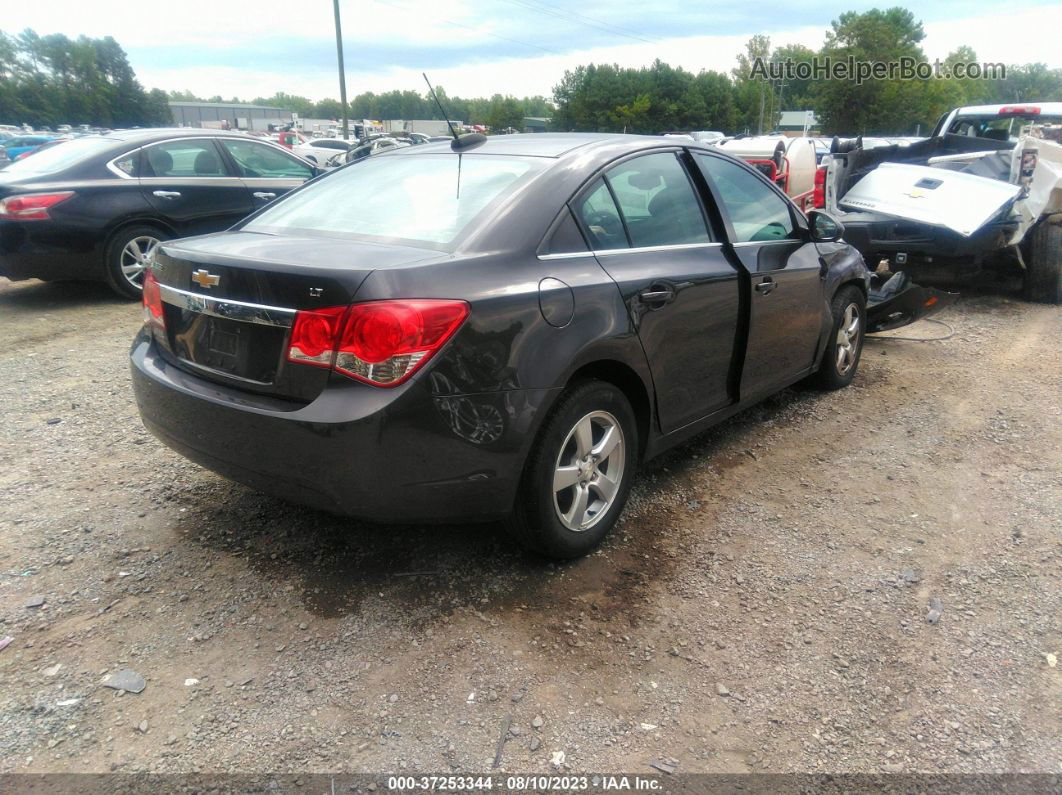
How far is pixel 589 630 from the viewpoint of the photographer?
276cm

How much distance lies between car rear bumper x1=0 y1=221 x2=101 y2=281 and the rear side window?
220 inches

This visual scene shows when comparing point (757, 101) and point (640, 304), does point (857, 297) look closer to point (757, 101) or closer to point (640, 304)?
point (640, 304)

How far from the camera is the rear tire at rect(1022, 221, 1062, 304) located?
7.87m

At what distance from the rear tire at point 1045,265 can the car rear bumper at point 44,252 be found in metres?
8.91

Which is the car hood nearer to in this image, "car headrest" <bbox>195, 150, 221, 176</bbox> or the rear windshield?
the rear windshield

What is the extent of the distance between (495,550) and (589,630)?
2.01ft

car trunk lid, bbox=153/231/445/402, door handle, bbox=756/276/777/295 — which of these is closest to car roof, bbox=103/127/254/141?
car trunk lid, bbox=153/231/445/402

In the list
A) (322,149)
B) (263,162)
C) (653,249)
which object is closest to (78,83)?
(322,149)

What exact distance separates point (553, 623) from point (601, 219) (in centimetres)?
156

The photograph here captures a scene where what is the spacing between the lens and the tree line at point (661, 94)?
216 feet

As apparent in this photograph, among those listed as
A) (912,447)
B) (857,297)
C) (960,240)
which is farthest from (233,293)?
(960,240)

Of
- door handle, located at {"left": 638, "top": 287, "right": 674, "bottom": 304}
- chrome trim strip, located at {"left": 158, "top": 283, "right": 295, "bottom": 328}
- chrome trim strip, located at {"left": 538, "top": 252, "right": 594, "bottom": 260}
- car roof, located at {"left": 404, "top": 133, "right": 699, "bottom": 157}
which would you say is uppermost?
car roof, located at {"left": 404, "top": 133, "right": 699, "bottom": 157}

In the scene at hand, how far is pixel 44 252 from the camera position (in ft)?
22.3

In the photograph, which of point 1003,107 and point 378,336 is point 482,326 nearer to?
point 378,336
